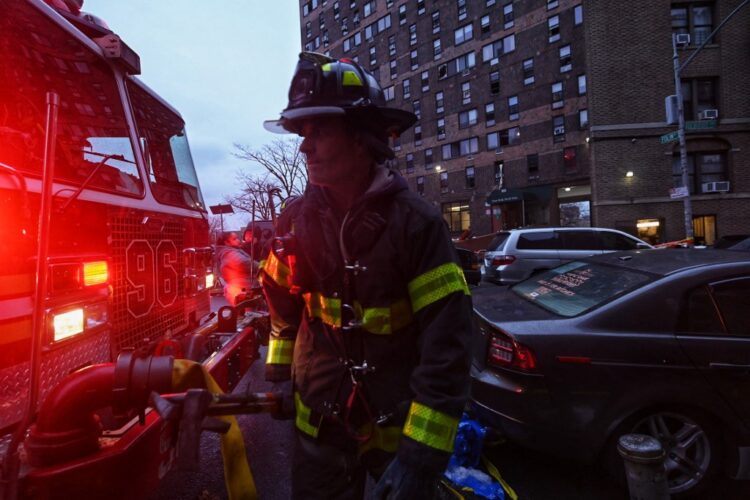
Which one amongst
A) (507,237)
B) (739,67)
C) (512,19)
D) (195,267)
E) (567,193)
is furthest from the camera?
(512,19)

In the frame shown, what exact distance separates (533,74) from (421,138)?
464 inches

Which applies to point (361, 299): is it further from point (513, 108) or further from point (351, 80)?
point (513, 108)

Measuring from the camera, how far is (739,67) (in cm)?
2080

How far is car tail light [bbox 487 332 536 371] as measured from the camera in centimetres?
275

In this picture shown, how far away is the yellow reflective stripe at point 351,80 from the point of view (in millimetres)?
1691

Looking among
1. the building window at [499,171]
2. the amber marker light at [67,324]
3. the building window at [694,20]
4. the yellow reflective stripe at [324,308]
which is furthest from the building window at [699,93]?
the amber marker light at [67,324]

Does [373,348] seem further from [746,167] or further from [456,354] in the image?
[746,167]

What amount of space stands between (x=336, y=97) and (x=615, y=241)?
38.6 ft

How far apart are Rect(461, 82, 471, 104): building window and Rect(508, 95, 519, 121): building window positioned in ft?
13.3

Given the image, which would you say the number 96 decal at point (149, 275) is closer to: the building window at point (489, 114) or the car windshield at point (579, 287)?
the car windshield at point (579, 287)

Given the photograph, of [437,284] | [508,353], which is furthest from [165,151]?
[508,353]

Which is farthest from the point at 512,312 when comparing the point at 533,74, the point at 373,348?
the point at 533,74

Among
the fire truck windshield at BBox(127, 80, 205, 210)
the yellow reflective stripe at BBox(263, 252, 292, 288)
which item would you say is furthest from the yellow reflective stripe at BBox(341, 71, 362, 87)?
the fire truck windshield at BBox(127, 80, 205, 210)

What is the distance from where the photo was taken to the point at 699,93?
2153 centimetres
